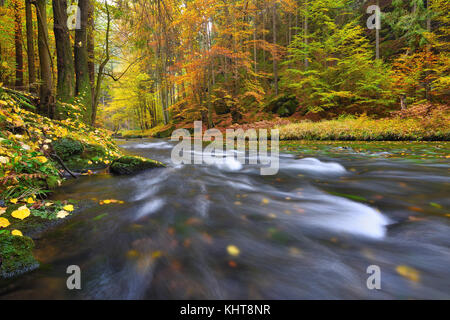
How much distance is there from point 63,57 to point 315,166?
23.5 ft

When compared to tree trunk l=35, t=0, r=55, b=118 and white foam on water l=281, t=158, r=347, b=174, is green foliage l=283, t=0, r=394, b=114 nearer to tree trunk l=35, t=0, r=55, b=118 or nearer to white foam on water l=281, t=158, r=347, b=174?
white foam on water l=281, t=158, r=347, b=174

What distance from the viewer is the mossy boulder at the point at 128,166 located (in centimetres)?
452

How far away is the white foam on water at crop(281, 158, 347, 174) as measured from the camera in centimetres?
460

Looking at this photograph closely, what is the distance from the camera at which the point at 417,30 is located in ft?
37.9

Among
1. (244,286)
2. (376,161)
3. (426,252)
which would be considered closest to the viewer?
(244,286)

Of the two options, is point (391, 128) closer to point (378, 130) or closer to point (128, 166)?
point (378, 130)

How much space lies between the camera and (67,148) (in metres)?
4.56

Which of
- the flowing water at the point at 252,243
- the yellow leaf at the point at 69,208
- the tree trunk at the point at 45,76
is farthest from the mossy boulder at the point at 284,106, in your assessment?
the yellow leaf at the point at 69,208

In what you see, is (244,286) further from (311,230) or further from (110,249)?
(110,249)

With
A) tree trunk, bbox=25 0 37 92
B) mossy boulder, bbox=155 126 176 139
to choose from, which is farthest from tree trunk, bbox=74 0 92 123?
mossy boulder, bbox=155 126 176 139

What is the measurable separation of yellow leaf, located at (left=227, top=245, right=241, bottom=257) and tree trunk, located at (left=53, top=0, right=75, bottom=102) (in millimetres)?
5826

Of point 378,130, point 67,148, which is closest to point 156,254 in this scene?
point 67,148
